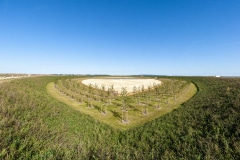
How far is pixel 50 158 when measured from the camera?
34.3 feet

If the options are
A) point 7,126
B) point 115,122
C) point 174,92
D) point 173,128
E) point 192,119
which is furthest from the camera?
point 174,92

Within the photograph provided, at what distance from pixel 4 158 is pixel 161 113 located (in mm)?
30579

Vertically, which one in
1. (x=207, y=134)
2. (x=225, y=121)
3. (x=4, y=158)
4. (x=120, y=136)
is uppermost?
(x=4, y=158)

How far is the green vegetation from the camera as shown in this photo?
12.3m

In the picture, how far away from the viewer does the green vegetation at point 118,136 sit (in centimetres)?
1228

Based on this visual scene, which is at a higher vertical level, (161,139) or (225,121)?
(225,121)

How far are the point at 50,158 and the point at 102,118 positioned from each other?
66.0 ft

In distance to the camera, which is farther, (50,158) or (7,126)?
(7,126)

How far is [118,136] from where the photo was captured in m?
23.2

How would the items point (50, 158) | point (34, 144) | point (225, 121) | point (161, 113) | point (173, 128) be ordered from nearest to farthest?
point (50, 158)
point (34, 144)
point (225, 121)
point (173, 128)
point (161, 113)

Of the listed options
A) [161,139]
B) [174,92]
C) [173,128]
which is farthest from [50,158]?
[174,92]

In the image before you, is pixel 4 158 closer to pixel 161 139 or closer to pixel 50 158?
pixel 50 158

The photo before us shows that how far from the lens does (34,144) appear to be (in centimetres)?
1212

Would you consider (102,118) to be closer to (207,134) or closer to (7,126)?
(7,126)
